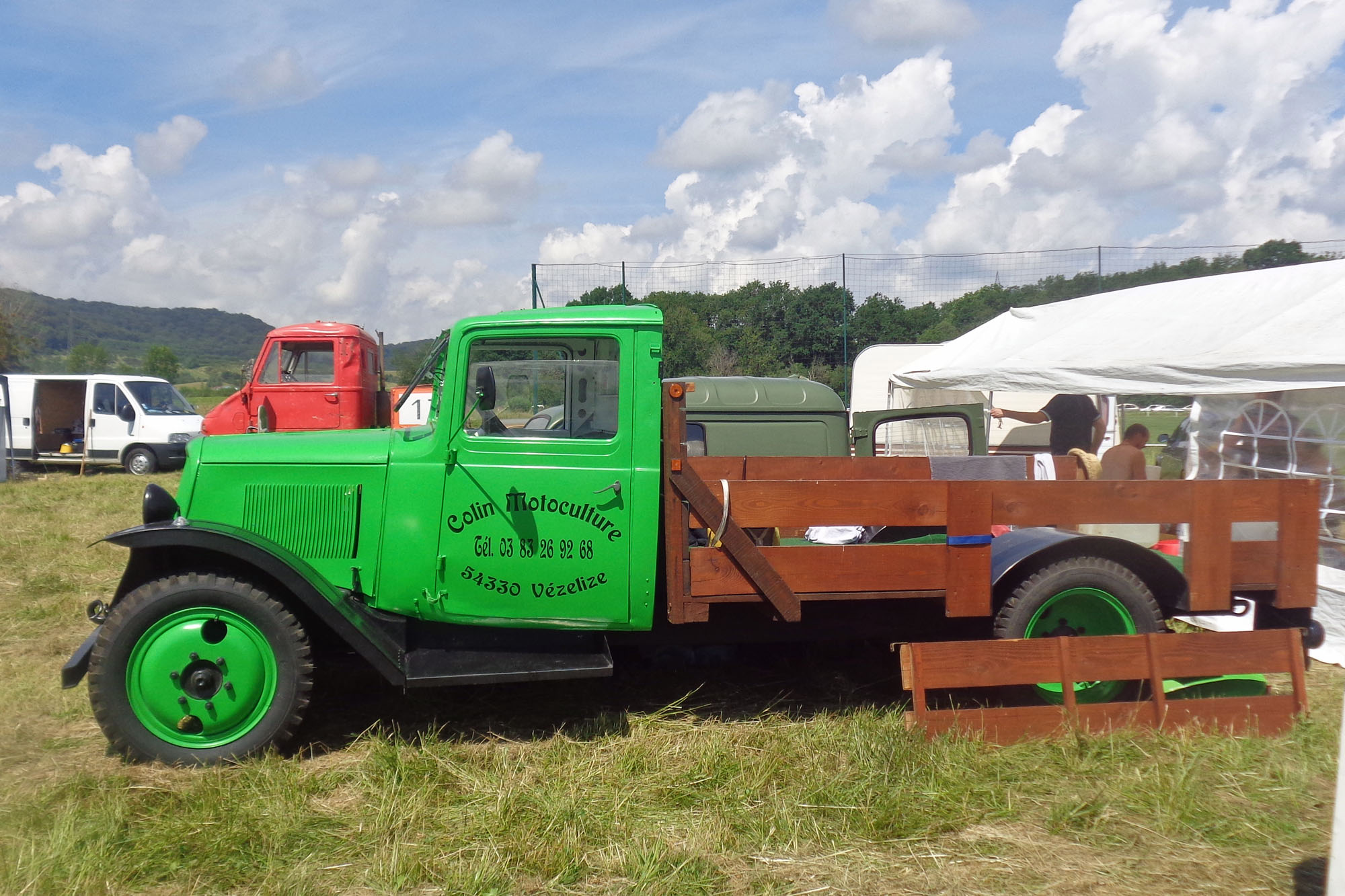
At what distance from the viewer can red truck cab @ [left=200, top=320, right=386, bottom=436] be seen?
11.2m

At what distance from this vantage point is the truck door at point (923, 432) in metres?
6.17

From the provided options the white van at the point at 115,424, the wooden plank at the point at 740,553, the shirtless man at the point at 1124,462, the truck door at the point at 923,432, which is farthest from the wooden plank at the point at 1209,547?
the white van at the point at 115,424

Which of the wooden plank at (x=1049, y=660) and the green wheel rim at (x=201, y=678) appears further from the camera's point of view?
the wooden plank at (x=1049, y=660)

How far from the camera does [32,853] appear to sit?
2885 millimetres

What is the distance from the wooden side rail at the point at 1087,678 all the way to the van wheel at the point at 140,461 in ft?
51.6

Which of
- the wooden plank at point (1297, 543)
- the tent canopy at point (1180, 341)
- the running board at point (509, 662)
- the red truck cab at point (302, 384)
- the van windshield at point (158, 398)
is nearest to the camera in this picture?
the running board at point (509, 662)

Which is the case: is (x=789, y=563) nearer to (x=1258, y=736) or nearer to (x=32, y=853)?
(x=1258, y=736)

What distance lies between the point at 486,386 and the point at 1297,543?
3.78 meters

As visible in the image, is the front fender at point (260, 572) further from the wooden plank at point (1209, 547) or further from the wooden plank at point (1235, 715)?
the wooden plank at point (1209, 547)

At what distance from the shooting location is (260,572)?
3805 mm

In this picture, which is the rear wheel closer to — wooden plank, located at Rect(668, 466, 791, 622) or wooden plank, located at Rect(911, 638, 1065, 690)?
wooden plank, located at Rect(911, 638, 1065, 690)

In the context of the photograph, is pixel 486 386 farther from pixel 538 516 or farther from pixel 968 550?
pixel 968 550

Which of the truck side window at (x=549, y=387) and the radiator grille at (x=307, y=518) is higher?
the truck side window at (x=549, y=387)

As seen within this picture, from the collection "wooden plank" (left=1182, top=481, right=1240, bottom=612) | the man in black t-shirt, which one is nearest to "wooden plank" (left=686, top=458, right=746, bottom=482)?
"wooden plank" (left=1182, top=481, right=1240, bottom=612)
